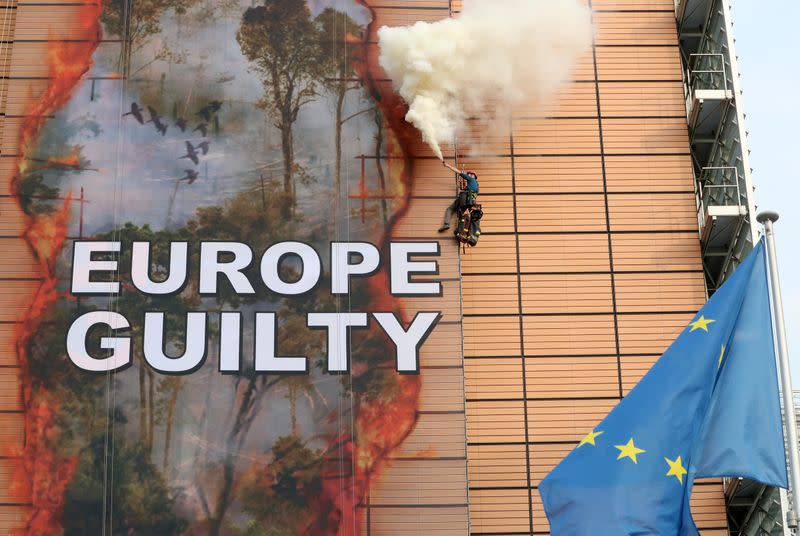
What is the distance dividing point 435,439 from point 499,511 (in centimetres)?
276

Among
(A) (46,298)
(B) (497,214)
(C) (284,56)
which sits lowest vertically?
(A) (46,298)

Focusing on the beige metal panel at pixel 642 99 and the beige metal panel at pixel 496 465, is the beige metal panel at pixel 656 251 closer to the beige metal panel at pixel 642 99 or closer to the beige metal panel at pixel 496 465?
the beige metal panel at pixel 642 99

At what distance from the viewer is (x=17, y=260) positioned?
23.5 metres

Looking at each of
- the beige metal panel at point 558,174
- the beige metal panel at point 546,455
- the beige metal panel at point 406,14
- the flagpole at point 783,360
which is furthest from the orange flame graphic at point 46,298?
the flagpole at point 783,360

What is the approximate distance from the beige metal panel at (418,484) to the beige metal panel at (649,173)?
8.18m

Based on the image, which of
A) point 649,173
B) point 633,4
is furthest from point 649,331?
point 633,4

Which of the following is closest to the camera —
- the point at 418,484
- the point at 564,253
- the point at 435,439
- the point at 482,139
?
the point at 418,484

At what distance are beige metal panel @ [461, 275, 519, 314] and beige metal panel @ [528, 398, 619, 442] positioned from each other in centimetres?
220

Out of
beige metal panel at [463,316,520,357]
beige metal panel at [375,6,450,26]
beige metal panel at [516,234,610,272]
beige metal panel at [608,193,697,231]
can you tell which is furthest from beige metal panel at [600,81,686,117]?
beige metal panel at [463,316,520,357]

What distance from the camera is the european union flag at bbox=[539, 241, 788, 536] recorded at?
15453 millimetres

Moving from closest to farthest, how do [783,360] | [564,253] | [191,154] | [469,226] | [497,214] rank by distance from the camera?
1. [783,360]
2. [191,154]
3. [469,226]
4. [564,253]
5. [497,214]

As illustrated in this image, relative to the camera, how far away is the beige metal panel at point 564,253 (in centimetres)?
2644

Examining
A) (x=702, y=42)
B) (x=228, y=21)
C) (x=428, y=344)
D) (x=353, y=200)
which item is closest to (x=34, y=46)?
(x=228, y=21)

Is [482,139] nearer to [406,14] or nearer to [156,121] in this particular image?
[406,14]
